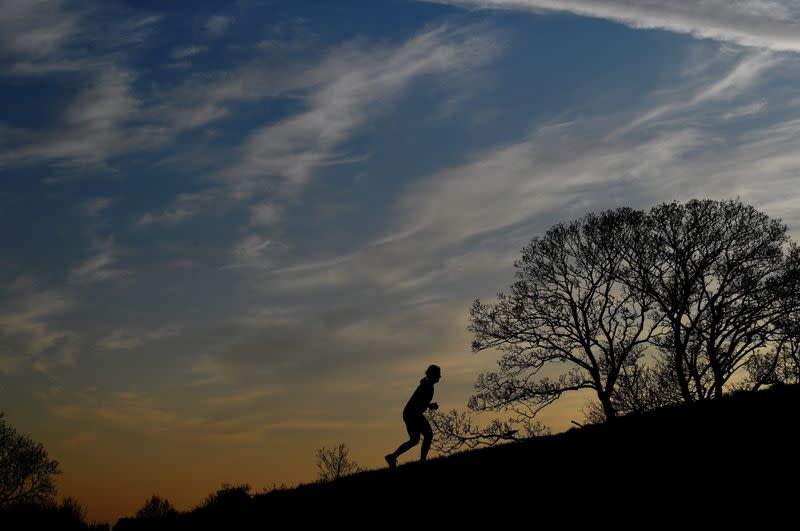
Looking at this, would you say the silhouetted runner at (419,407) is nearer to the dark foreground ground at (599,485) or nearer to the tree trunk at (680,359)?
the dark foreground ground at (599,485)

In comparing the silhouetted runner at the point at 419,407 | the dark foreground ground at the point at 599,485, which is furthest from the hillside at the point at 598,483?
the silhouetted runner at the point at 419,407

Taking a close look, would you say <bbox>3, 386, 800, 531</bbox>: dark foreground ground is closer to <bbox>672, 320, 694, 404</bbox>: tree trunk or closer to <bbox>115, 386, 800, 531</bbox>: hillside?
<bbox>115, 386, 800, 531</bbox>: hillside

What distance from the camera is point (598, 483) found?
981 centimetres

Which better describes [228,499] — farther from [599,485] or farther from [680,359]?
[680,359]

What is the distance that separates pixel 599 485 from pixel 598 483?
11cm

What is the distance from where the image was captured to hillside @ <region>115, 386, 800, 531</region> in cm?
847

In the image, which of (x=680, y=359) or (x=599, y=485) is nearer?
(x=599, y=485)

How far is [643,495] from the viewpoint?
8.95 metres

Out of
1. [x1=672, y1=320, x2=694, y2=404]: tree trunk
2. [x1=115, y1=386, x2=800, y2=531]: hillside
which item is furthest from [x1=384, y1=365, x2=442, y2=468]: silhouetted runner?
[x1=672, y1=320, x2=694, y2=404]: tree trunk

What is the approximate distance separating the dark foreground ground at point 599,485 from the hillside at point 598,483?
Result: 2 centimetres

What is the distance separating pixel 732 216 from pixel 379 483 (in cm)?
2542

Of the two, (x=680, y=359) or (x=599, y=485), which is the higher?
(x=680, y=359)

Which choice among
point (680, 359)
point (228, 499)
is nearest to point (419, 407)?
point (228, 499)

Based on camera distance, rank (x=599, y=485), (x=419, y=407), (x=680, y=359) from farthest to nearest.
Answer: (x=680, y=359), (x=419, y=407), (x=599, y=485)
